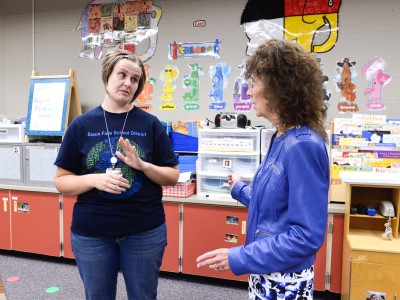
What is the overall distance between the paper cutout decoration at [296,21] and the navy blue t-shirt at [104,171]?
1.80 meters

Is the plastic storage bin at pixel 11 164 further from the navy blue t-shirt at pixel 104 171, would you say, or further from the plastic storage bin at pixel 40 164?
the navy blue t-shirt at pixel 104 171

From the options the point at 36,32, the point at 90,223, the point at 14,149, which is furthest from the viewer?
the point at 36,32

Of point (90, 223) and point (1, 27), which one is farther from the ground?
Result: point (1, 27)

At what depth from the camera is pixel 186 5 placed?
3209 millimetres

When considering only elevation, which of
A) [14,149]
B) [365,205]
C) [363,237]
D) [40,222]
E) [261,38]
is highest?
[261,38]

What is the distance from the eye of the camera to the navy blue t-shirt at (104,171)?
1370 millimetres

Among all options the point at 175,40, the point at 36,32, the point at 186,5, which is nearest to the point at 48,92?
the point at 36,32

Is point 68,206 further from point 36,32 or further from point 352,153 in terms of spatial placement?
point 352,153

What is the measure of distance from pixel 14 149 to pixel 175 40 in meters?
1.80

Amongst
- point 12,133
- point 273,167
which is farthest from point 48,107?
point 273,167

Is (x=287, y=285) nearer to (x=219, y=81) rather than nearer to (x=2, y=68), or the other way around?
(x=219, y=81)

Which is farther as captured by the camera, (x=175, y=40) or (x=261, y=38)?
(x=175, y=40)

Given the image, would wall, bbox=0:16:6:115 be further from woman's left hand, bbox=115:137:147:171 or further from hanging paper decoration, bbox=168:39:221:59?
woman's left hand, bbox=115:137:147:171

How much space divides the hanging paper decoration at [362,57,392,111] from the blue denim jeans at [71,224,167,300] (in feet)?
7.25
